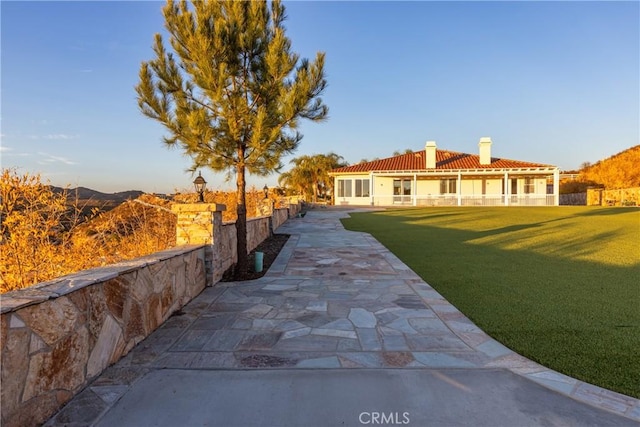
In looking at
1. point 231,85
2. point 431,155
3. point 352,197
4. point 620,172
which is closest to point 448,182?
point 431,155

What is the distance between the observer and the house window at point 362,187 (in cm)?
3098

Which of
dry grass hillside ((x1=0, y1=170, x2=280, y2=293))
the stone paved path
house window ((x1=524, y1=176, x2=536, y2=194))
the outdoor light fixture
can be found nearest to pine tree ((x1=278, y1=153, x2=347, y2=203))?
house window ((x1=524, y1=176, x2=536, y2=194))

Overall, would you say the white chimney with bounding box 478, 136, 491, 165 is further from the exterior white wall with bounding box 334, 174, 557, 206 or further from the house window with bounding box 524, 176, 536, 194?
the house window with bounding box 524, 176, 536, 194

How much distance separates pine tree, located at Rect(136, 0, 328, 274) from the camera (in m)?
5.46

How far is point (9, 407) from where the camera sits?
77.8 inches

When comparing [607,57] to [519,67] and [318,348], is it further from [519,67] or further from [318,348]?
[318,348]

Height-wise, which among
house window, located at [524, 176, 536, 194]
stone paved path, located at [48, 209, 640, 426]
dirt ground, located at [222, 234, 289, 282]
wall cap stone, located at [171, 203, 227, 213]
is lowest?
stone paved path, located at [48, 209, 640, 426]

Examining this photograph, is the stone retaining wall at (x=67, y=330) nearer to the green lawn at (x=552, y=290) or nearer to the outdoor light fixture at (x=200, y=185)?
the outdoor light fixture at (x=200, y=185)

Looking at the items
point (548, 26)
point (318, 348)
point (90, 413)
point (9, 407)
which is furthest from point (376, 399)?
point (548, 26)

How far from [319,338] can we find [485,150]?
30.7 metres

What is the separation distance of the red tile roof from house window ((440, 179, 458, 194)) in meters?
1.44

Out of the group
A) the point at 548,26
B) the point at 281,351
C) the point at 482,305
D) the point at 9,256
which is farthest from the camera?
the point at 548,26

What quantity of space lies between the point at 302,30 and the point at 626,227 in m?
Answer: 14.5

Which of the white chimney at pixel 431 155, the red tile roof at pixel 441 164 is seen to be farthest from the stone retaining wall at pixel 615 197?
the white chimney at pixel 431 155
